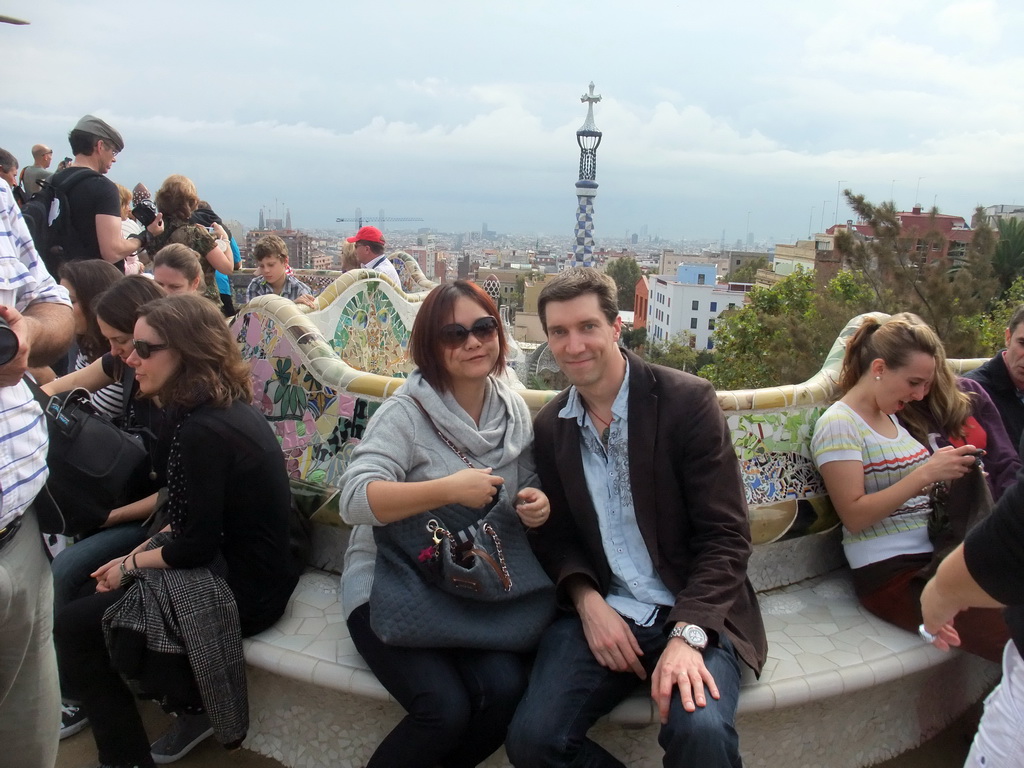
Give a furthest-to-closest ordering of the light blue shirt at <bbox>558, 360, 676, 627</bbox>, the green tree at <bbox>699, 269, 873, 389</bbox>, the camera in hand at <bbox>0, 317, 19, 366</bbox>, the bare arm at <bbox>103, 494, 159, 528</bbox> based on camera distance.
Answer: the green tree at <bbox>699, 269, 873, 389</bbox> → the bare arm at <bbox>103, 494, 159, 528</bbox> → the light blue shirt at <bbox>558, 360, 676, 627</bbox> → the camera in hand at <bbox>0, 317, 19, 366</bbox>

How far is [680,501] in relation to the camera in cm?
218

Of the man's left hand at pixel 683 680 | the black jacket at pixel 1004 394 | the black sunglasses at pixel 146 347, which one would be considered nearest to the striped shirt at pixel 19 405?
the black sunglasses at pixel 146 347

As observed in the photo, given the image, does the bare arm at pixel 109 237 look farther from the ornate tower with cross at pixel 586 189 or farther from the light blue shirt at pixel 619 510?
the ornate tower with cross at pixel 586 189

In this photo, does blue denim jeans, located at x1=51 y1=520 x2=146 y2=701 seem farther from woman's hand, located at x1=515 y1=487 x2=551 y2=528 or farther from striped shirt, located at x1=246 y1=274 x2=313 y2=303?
striped shirt, located at x1=246 y1=274 x2=313 y2=303

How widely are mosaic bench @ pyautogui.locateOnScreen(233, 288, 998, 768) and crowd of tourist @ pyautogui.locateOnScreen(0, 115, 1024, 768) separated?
0.47ft

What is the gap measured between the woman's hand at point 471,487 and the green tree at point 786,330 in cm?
1363

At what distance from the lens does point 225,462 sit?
2.23m

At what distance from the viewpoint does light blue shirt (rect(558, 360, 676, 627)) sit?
2.19 m

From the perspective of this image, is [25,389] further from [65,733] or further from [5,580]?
[65,733]

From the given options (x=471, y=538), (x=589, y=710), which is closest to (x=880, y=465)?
(x=589, y=710)

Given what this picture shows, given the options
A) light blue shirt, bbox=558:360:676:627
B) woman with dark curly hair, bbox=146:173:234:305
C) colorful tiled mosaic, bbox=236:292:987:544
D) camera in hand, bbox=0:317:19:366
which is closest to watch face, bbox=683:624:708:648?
light blue shirt, bbox=558:360:676:627

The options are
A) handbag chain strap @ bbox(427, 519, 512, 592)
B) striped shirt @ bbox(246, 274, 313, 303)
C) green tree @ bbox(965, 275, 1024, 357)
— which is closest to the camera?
handbag chain strap @ bbox(427, 519, 512, 592)

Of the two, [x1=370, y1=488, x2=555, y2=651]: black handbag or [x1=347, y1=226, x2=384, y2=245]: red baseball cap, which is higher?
[x1=347, y1=226, x2=384, y2=245]: red baseball cap

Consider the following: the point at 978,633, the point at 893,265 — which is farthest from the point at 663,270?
the point at 978,633
